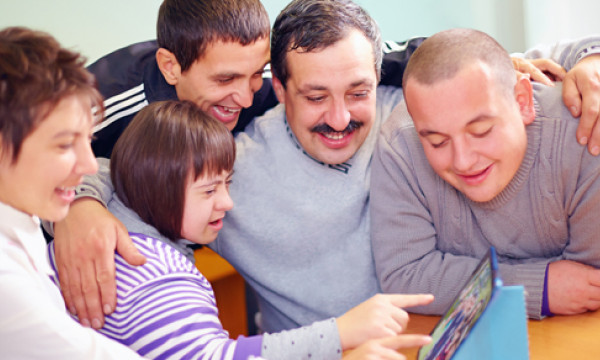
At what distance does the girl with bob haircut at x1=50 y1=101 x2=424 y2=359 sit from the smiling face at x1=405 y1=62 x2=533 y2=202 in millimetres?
358

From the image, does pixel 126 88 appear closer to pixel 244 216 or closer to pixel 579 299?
pixel 244 216

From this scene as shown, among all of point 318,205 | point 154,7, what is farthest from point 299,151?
point 154,7

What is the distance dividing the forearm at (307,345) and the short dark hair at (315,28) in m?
0.65

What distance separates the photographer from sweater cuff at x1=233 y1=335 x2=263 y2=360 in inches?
39.4

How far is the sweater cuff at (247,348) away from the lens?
3.28ft

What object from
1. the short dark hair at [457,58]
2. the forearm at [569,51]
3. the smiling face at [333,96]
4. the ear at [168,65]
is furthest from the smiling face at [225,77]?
the forearm at [569,51]

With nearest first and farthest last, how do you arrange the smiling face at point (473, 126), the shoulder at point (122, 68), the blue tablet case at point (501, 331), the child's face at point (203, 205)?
the blue tablet case at point (501, 331), the smiling face at point (473, 126), the child's face at point (203, 205), the shoulder at point (122, 68)

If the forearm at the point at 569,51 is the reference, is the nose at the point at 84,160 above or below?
above

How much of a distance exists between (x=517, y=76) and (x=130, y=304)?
86 centimetres

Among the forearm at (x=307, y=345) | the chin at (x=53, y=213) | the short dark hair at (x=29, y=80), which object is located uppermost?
the short dark hair at (x=29, y=80)

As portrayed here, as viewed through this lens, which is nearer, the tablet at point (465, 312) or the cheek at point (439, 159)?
the tablet at point (465, 312)

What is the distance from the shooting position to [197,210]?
49.5 inches

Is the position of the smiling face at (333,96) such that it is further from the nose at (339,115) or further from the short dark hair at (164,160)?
the short dark hair at (164,160)

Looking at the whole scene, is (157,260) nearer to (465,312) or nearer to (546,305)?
(465,312)
